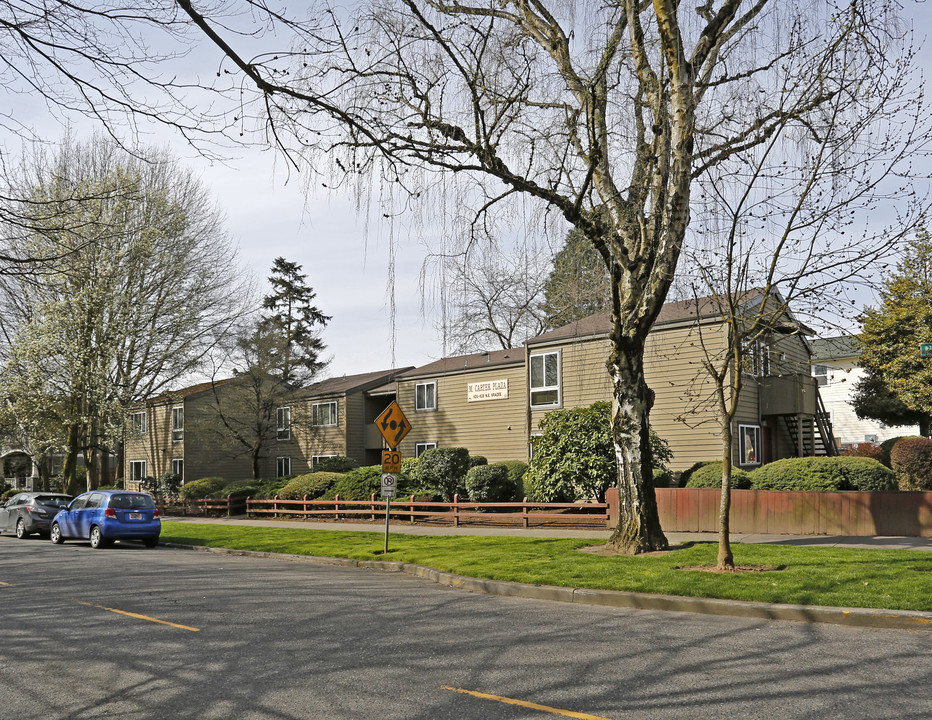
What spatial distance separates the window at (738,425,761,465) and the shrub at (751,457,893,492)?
7.92 metres

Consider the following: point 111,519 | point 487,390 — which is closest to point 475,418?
point 487,390

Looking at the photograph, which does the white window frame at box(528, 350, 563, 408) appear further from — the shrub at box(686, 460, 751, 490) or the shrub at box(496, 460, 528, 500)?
the shrub at box(686, 460, 751, 490)

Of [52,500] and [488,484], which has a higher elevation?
[488,484]

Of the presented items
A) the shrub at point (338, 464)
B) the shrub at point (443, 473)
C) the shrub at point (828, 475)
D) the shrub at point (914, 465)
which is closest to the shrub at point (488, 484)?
the shrub at point (443, 473)

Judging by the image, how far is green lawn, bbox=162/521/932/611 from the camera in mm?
9695

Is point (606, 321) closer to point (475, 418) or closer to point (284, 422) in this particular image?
point (475, 418)

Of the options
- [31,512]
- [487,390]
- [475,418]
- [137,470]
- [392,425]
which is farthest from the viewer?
[137,470]

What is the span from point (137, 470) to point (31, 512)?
30008 mm

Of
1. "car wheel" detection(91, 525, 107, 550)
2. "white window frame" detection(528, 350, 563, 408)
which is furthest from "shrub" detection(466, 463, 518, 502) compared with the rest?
"car wheel" detection(91, 525, 107, 550)

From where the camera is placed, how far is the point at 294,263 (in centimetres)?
6209

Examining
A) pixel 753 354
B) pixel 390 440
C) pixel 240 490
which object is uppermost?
pixel 753 354

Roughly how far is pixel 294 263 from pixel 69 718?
58579 mm

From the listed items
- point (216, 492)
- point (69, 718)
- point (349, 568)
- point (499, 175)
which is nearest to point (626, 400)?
point (499, 175)

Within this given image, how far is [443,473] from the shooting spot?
89.0ft
